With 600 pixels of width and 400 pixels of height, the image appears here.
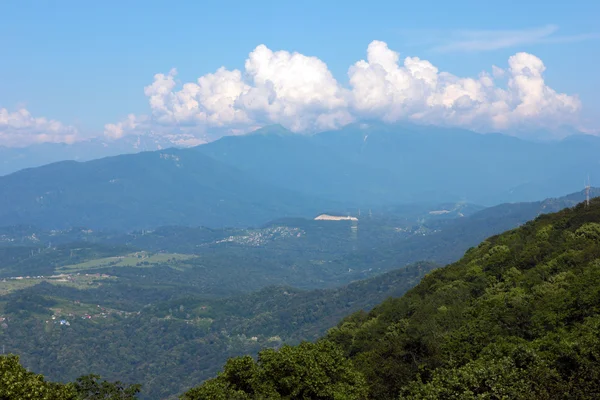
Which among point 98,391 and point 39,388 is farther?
point 98,391

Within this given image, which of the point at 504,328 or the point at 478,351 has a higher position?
the point at 504,328

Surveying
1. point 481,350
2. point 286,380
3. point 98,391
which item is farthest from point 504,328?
point 98,391

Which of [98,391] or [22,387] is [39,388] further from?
[98,391]

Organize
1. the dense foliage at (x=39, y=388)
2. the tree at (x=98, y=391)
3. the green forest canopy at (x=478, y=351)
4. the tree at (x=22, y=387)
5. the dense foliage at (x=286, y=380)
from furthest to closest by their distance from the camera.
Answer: the tree at (x=98, y=391)
the dense foliage at (x=286, y=380)
the green forest canopy at (x=478, y=351)
the dense foliage at (x=39, y=388)
the tree at (x=22, y=387)

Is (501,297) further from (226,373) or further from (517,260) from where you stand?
(226,373)

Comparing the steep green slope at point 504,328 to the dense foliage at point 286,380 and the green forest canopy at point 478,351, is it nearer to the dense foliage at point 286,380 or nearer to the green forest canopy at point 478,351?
the green forest canopy at point 478,351

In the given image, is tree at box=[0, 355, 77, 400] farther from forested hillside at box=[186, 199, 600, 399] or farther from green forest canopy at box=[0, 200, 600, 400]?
forested hillside at box=[186, 199, 600, 399]

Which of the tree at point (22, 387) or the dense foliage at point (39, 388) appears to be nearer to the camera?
the tree at point (22, 387)

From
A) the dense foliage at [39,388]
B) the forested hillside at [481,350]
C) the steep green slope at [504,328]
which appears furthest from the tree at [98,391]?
the steep green slope at [504,328]

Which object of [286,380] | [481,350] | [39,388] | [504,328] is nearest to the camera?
[39,388]

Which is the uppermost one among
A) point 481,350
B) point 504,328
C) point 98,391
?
point 98,391
